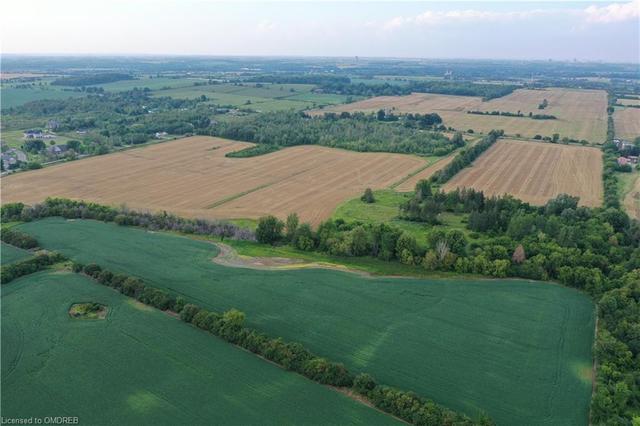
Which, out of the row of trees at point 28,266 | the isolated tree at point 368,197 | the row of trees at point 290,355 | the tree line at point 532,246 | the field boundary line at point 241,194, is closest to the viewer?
the row of trees at point 290,355

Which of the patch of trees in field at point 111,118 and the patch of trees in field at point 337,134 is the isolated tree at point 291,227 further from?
the patch of trees in field at point 111,118

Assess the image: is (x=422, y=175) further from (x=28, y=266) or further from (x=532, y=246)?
(x=28, y=266)

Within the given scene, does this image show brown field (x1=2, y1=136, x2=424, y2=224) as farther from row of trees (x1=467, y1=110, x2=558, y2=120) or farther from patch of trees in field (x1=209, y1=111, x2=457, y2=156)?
row of trees (x1=467, y1=110, x2=558, y2=120)

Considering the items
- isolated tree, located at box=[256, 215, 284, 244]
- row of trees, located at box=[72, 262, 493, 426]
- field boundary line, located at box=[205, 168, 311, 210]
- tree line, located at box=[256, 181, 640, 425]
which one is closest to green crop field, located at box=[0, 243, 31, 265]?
row of trees, located at box=[72, 262, 493, 426]

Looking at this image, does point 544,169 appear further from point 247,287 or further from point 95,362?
point 95,362

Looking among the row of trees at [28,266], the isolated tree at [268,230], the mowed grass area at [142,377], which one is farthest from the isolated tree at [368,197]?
the row of trees at [28,266]

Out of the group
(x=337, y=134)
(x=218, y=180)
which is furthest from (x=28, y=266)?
(x=337, y=134)
